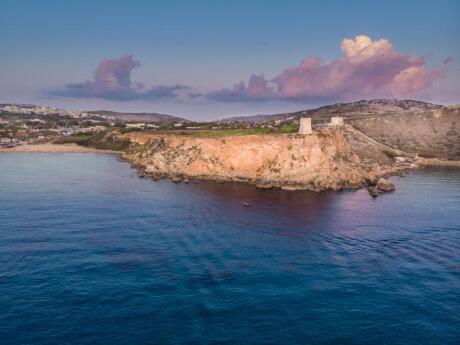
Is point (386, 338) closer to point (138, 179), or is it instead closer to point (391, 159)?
point (138, 179)

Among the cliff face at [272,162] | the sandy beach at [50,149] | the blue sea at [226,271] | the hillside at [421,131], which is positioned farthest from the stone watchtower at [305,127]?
the sandy beach at [50,149]

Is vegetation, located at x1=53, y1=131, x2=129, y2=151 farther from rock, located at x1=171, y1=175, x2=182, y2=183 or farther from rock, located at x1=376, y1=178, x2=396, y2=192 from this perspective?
rock, located at x1=376, y1=178, x2=396, y2=192

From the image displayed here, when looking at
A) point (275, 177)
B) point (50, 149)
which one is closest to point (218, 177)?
point (275, 177)

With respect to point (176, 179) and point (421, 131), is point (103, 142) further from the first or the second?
point (421, 131)

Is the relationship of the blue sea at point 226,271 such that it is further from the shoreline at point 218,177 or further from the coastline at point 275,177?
the shoreline at point 218,177

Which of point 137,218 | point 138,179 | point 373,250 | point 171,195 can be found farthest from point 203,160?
point 373,250

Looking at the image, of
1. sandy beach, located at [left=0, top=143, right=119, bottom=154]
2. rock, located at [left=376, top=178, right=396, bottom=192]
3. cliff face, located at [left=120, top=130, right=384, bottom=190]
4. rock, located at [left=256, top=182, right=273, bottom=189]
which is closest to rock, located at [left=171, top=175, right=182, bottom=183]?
cliff face, located at [left=120, top=130, right=384, bottom=190]
